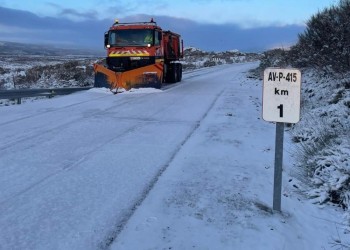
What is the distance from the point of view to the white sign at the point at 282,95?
4.59 meters

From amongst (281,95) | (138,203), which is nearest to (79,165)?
(138,203)

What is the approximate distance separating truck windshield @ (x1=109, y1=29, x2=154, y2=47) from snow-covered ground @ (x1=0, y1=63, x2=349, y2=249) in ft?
29.3

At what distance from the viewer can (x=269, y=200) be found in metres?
5.55

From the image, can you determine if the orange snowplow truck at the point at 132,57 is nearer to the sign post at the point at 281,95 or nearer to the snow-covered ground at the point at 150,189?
the snow-covered ground at the point at 150,189

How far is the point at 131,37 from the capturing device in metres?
19.5

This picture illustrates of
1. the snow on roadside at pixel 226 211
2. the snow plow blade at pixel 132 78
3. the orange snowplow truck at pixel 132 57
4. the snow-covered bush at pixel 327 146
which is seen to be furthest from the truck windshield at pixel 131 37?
the snow on roadside at pixel 226 211

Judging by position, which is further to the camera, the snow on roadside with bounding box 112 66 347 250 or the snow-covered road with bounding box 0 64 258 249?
the snow-covered road with bounding box 0 64 258 249

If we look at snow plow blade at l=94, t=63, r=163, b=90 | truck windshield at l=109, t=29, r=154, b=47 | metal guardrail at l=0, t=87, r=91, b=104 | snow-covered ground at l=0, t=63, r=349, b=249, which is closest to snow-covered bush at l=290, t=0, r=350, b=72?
snow-covered ground at l=0, t=63, r=349, b=249

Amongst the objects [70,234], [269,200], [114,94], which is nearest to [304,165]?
[269,200]

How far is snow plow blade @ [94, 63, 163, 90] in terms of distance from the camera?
1833 centimetres

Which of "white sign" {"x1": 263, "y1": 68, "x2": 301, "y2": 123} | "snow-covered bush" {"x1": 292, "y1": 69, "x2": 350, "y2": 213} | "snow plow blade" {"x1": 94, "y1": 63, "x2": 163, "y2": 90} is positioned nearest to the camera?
"white sign" {"x1": 263, "y1": 68, "x2": 301, "y2": 123}

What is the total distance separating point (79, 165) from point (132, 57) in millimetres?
12957

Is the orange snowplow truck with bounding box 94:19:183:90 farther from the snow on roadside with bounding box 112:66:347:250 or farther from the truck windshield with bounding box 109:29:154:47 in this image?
the snow on roadside with bounding box 112:66:347:250

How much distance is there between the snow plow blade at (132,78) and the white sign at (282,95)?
1393 centimetres
